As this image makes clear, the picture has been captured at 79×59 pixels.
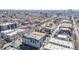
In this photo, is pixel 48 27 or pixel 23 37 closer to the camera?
pixel 23 37

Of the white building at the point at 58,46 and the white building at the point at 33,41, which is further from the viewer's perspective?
the white building at the point at 33,41

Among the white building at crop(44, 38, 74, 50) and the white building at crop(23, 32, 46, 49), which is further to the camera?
the white building at crop(23, 32, 46, 49)

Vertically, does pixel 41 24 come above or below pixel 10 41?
above

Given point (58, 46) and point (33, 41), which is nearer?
point (58, 46)
